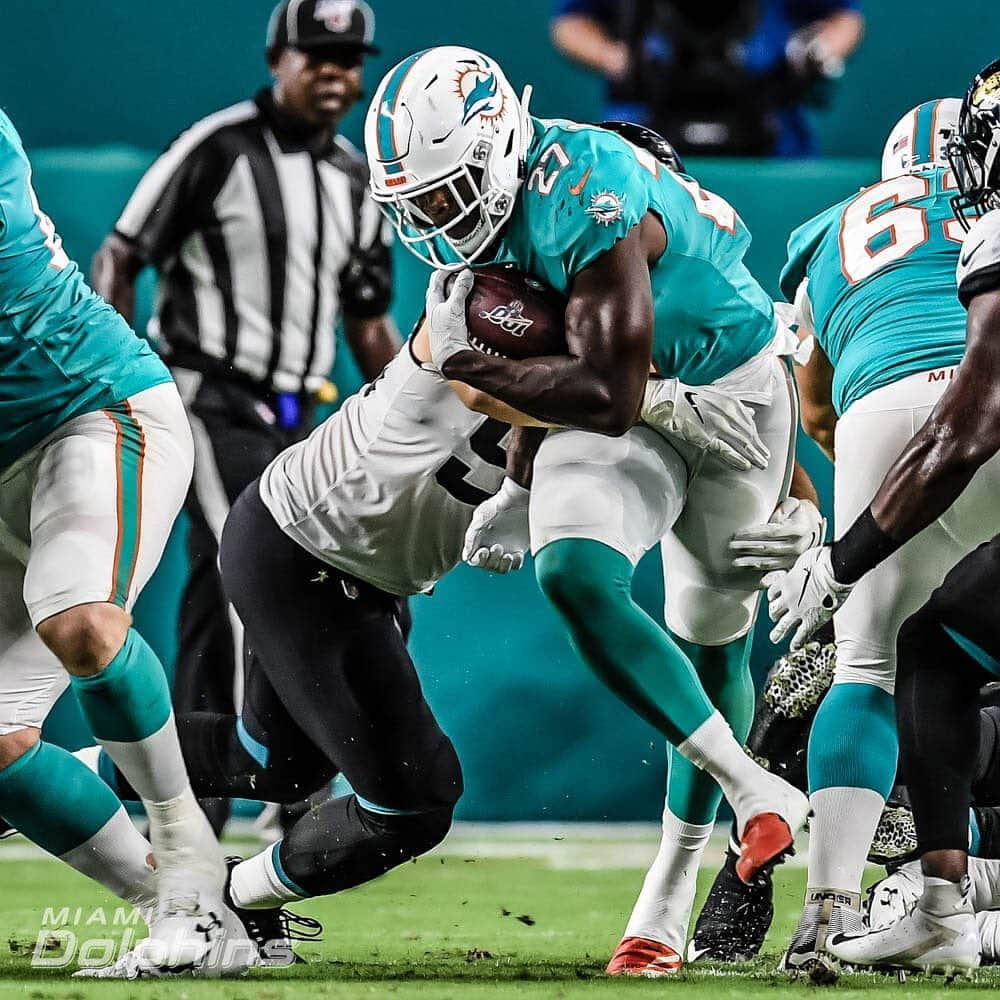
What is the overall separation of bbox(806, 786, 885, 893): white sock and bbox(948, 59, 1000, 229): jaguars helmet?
993mm

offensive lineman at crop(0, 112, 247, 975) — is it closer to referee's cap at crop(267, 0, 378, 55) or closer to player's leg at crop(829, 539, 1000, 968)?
player's leg at crop(829, 539, 1000, 968)

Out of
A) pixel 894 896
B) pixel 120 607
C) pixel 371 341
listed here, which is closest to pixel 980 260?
pixel 894 896

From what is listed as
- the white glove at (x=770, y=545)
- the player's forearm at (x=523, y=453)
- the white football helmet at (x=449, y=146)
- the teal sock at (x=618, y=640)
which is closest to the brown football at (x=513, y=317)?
the white football helmet at (x=449, y=146)

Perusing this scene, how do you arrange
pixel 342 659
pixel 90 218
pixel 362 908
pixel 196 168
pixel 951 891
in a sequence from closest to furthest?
pixel 951 891 < pixel 342 659 < pixel 362 908 < pixel 196 168 < pixel 90 218

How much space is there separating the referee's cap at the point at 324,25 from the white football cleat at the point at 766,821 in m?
2.93

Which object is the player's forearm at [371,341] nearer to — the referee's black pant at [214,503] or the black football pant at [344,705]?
the referee's black pant at [214,503]

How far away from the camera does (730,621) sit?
3.53 meters

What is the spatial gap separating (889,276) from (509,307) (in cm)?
69

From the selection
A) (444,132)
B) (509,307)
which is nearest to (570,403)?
(509,307)

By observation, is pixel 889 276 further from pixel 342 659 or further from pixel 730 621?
pixel 342 659

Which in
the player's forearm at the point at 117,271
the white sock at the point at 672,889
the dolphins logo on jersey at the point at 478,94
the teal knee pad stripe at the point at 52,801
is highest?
the dolphins logo on jersey at the point at 478,94

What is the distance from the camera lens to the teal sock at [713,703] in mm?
3488

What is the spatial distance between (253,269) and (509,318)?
2.35 m

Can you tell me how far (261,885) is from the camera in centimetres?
337
